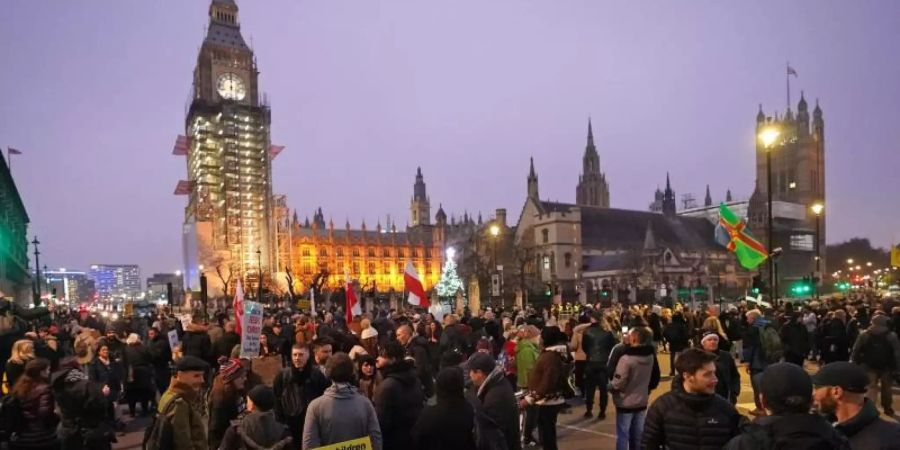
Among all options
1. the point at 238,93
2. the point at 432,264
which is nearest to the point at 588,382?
the point at 238,93

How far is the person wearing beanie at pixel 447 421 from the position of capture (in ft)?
15.4

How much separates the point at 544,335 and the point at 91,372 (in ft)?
23.3

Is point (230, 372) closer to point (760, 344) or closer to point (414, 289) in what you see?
point (760, 344)

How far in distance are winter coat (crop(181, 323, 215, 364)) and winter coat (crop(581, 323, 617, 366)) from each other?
7.25m

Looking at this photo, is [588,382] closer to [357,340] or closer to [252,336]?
[357,340]

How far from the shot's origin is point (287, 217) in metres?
82.6

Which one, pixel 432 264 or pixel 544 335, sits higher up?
pixel 544 335

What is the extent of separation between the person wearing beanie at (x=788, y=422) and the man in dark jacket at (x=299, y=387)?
15.9ft

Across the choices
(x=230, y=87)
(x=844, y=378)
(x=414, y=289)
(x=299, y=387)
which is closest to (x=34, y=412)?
(x=299, y=387)

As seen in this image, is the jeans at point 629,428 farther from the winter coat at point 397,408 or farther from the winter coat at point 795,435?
the winter coat at point 795,435

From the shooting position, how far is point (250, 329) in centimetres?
973

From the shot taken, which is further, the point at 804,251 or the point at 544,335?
the point at 804,251

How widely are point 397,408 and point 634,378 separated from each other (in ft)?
9.94

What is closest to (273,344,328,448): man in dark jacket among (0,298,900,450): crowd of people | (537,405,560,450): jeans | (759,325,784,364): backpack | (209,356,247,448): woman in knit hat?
(0,298,900,450): crowd of people
